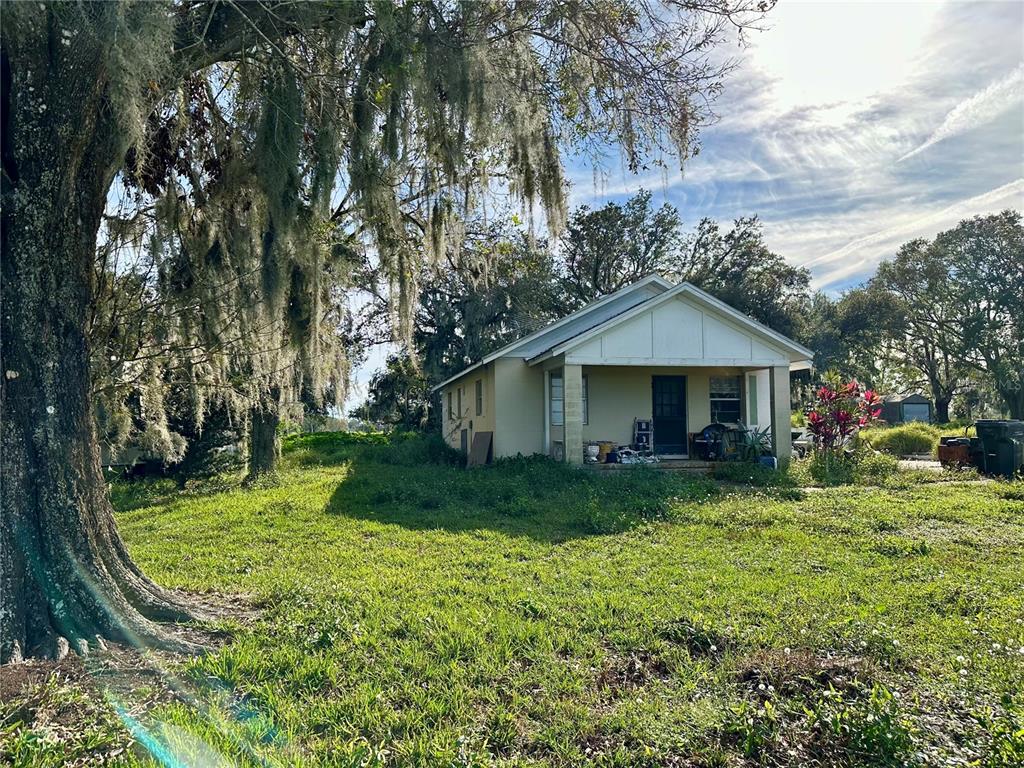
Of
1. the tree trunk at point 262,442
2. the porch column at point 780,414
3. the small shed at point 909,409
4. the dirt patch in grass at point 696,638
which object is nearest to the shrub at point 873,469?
the porch column at point 780,414

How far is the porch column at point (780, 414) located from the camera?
14.0m

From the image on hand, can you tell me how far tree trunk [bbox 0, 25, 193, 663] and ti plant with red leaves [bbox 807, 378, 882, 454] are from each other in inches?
501

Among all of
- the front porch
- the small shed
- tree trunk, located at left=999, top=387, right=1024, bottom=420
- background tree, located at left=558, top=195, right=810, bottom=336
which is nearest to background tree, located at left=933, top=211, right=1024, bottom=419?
tree trunk, located at left=999, top=387, right=1024, bottom=420

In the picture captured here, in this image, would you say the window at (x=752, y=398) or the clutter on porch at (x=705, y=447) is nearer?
the clutter on porch at (x=705, y=447)

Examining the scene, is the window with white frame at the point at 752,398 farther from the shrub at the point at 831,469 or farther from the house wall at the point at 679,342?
the shrub at the point at 831,469

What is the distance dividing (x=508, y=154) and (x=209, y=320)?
3.31 m

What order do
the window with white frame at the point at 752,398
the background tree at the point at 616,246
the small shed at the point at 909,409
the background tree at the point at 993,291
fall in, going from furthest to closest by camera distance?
the small shed at the point at 909,409 < the background tree at the point at 993,291 < the background tree at the point at 616,246 < the window with white frame at the point at 752,398

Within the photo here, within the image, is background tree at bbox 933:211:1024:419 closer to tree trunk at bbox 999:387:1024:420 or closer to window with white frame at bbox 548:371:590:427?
tree trunk at bbox 999:387:1024:420

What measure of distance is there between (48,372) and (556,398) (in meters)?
11.8

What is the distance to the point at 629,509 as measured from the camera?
8961 mm

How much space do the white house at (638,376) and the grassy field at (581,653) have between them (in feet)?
19.1

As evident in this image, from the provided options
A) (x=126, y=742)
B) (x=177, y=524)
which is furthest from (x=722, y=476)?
(x=126, y=742)

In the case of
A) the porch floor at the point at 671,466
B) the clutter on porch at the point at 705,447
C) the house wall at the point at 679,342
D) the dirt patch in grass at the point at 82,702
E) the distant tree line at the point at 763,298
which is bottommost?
the dirt patch in grass at the point at 82,702

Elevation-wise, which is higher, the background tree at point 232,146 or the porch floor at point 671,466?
the background tree at point 232,146
